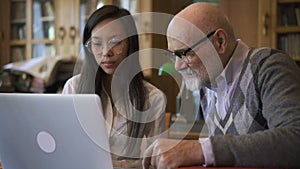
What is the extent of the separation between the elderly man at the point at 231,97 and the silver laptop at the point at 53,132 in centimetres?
14

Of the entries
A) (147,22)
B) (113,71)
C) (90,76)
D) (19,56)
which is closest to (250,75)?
(113,71)

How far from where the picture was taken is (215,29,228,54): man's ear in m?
1.18

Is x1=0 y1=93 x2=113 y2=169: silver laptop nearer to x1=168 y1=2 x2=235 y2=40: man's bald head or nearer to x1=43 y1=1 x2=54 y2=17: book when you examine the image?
x1=168 y1=2 x2=235 y2=40: man's bald head

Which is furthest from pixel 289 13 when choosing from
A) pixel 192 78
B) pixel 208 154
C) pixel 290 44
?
pixel 208 154

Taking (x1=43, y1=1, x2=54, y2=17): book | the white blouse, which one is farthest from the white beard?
(x1=43, y1=1, x2=54, y2=17): book

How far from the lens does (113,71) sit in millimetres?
1640

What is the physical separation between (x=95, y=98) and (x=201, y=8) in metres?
0.44

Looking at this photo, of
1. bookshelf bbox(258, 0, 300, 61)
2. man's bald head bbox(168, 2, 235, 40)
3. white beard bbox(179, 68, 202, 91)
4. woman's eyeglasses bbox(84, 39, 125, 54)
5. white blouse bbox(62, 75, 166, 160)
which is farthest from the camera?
bookshelf bbox(258, 0, 300, 61)

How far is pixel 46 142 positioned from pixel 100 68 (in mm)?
749

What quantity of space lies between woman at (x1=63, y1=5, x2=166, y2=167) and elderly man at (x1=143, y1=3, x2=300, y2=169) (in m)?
0.28

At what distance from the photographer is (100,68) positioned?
1705mm

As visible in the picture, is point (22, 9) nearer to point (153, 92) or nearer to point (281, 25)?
point (281, 25)

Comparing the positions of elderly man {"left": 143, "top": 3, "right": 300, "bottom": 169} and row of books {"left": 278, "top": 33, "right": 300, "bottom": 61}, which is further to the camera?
row of books {"left": 278, "top": 33, "right": 300, "bottom": 61}

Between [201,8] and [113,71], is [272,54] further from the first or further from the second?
[113,71]
